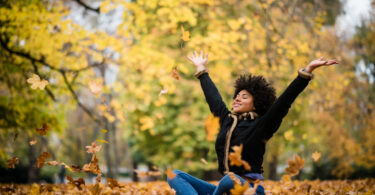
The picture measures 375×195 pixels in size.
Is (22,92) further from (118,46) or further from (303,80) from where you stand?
(303,80)

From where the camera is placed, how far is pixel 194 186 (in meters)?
2.85

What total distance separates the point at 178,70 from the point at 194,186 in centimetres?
942

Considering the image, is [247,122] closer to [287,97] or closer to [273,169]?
[287,97]

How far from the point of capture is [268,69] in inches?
305

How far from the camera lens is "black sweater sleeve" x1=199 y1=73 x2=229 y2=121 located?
113 inches

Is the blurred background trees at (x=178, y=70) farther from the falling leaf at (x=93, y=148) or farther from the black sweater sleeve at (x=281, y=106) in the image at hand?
the black sweater sleeve at (x=281, y=106)

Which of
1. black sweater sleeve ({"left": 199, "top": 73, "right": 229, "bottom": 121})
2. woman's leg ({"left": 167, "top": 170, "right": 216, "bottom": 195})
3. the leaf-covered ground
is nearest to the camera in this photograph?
woman's leg ({"left": 167, "top": 170, "right": 216, "bottom": 195})

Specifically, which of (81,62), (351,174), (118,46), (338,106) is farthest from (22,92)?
(351,174)

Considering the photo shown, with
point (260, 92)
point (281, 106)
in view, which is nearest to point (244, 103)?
point (260, 92)

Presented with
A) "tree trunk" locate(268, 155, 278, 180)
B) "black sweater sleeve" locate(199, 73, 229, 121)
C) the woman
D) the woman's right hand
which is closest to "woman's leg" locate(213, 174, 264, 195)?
the woman

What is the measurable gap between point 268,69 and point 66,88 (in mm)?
4901

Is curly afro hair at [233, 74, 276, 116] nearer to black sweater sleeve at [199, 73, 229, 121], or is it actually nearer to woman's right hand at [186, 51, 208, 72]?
black sweater sleeve at [199, 73, 229, 121]

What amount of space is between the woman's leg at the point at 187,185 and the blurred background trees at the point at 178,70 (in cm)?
59

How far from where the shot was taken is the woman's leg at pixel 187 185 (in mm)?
2705
